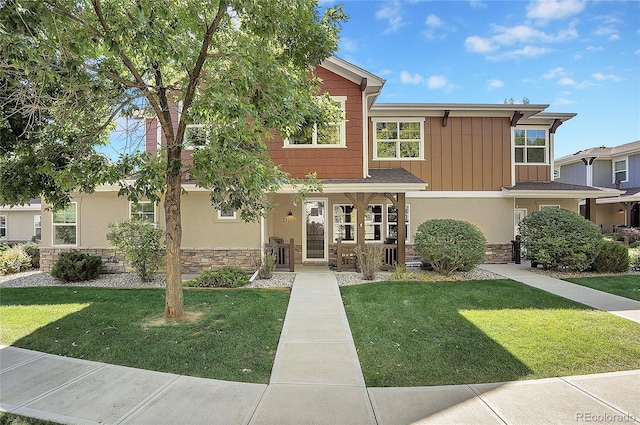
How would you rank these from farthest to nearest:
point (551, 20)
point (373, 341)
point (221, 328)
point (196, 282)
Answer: point (551, 20) → point (196, 282) → point (221, 328) → point (373, 341)

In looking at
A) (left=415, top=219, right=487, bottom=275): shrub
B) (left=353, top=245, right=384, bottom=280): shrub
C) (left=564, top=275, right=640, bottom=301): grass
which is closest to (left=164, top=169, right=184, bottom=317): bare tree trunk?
(left=353, top=245, right=384, bottom=280): shrub

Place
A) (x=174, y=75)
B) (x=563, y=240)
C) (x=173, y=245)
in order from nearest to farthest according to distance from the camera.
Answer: (x=173, y=245)
(x=174, y=75)
(x=563, y=240)

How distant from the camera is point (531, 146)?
14156 millimetres

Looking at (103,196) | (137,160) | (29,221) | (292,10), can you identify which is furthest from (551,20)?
(29,221)

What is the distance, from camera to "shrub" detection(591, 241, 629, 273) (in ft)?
34.8

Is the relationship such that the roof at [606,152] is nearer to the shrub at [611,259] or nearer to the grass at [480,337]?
the shrub at [611,259]

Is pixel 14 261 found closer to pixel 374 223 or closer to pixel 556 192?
pixel 374 223

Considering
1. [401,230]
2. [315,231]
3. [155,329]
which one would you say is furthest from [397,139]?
[155,329]

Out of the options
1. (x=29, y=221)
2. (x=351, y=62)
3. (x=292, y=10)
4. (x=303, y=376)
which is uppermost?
(x=351, y=62)

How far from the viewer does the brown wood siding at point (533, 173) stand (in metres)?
14.1

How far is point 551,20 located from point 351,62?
6232mm

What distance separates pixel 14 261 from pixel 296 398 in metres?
13.5

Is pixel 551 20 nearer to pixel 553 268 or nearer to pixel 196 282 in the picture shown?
pixel 553 268

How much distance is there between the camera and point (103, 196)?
37.2 ft
